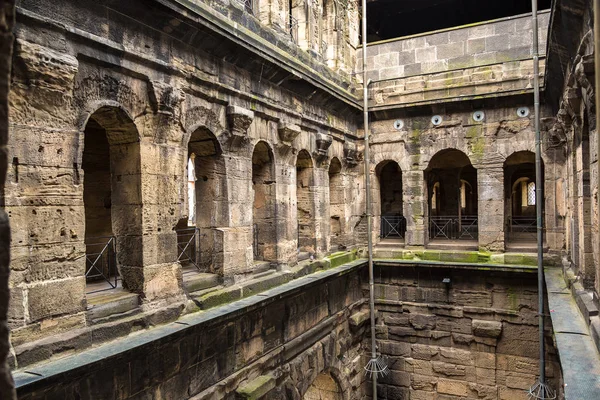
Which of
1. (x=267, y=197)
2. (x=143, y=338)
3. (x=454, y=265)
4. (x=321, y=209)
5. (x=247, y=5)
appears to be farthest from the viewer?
(x=454, y=265)

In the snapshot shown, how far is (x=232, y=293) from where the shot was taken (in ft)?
21.2

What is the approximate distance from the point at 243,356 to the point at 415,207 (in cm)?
600

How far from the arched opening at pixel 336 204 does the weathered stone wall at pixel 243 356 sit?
2.91ft

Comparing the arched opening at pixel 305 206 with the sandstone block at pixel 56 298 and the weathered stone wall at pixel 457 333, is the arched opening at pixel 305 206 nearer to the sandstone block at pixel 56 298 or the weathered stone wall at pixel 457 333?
the weathered stone wall at pixel 457 333

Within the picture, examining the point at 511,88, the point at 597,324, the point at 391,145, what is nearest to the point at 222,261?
the point at 597,324

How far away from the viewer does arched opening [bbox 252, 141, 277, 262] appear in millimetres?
7801

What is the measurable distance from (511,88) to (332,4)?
4.12 metres

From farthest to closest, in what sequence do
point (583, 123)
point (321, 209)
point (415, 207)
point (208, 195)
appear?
point (415, 207) → point (321, 209) → point (208, 195) → point (583, 123)

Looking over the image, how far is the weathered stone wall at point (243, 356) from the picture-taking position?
442cm

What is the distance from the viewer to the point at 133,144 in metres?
5.25

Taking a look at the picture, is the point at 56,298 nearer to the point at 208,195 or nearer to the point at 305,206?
the point at 208,195

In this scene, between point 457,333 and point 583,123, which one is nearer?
point 583,123

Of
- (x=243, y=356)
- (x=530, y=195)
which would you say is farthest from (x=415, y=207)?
(x=530, y=195)

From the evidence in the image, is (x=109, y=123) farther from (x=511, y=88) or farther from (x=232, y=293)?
(x=511, y=88)
